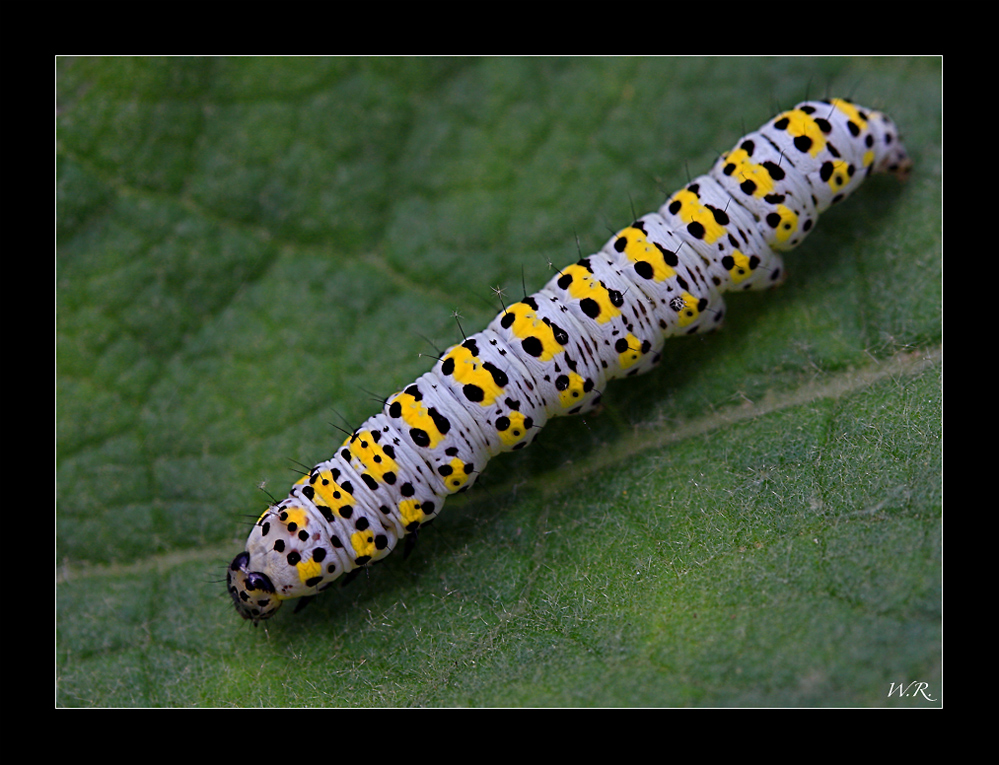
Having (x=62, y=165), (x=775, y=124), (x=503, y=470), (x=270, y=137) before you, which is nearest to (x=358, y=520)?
(x=503, y=470)

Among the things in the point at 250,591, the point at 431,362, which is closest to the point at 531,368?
the point at 431,362

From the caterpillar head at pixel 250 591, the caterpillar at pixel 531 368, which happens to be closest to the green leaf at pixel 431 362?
the caterpillar head at pixel 250 591

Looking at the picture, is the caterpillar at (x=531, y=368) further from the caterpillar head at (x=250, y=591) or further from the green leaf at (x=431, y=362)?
the green leaf at (x=431, y=362)

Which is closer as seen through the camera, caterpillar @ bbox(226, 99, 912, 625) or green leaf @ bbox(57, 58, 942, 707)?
green leaf @ bbox(57, 58, 942, 707)

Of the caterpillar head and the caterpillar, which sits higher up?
the caterpillar

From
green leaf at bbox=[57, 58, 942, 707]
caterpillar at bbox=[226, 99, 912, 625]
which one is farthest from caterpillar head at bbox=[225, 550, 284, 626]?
green leaf at bbox=[57, 58, 942, 707]

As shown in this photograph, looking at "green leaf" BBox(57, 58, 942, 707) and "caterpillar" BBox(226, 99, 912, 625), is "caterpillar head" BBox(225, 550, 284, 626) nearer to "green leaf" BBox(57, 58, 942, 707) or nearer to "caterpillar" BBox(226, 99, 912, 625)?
"caterpillar" BBox(226, 99, 912, 625)
